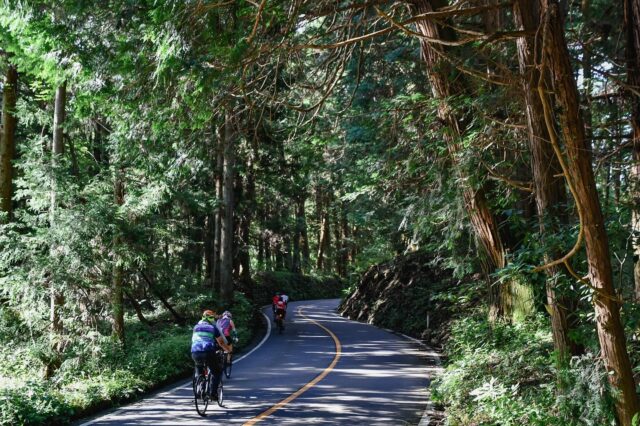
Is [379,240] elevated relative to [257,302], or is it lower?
elevated

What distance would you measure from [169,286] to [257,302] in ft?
55.6

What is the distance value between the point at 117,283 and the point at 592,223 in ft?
41.5

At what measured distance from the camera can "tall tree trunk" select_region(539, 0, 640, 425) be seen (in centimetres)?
496

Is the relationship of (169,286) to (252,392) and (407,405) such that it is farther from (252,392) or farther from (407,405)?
(407,405)

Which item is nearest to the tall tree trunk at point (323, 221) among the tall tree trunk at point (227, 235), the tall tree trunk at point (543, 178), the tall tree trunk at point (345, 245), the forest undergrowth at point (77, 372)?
the tall tree trunk at point (345, 245)

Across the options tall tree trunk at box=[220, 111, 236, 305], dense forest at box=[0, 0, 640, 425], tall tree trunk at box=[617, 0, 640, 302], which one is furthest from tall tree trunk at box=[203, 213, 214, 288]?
tall tree trunk at box=[617, 0, 640, 302]

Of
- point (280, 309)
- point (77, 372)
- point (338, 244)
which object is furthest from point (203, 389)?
point (338, 244)

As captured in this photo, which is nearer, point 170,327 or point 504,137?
point 504,137

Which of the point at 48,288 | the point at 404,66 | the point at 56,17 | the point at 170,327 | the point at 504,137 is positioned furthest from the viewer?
the point at 170,327

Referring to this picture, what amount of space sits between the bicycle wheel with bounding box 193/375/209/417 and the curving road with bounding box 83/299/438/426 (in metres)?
0.19

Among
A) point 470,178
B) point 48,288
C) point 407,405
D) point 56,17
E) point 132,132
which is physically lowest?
point 407,405

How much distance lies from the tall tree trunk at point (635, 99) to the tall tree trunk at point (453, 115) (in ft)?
9.10

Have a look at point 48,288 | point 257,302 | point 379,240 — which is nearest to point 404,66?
point 48,288

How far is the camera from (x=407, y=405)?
10852 millimetres
